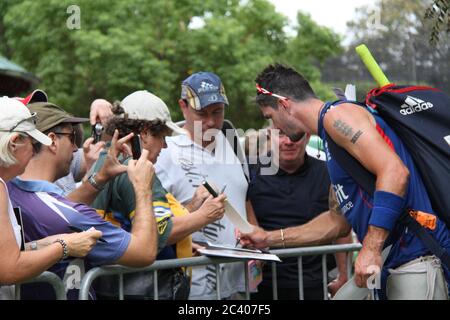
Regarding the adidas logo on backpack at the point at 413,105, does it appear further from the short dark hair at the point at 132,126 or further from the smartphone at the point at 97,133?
the smartphone at the point at 97,133

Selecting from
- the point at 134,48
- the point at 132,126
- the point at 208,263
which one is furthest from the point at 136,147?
the point at 134,48

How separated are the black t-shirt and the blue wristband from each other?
1663mm

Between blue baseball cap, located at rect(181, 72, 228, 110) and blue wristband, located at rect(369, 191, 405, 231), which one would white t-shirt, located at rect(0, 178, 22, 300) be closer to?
blue wristband, located at rect(369, 191, 405, 231)

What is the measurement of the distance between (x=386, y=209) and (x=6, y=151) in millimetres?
1655

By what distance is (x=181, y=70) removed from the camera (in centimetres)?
2186

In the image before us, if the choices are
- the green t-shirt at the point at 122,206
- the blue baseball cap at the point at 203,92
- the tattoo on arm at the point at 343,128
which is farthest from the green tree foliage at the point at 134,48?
the tattoo on arm at the point at 343,128

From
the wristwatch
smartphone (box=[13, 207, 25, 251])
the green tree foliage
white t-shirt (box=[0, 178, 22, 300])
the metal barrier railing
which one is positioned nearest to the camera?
white t-shirt (box=[0, 178, 22, 300])

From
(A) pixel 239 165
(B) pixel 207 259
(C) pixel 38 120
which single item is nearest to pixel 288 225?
(A) pixel 239 165

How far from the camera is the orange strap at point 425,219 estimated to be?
3.63m

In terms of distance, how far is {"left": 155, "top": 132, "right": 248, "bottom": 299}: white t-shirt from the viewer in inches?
184

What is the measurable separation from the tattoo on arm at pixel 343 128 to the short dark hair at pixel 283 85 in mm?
377

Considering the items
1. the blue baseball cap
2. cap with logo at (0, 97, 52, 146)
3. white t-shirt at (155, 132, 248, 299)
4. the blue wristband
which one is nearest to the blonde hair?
cap with logo at (0, 97, 52, 146)

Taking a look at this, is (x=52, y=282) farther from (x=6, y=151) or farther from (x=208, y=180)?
(x=208, y=180)

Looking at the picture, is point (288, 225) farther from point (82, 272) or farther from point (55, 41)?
point (55, 41)
